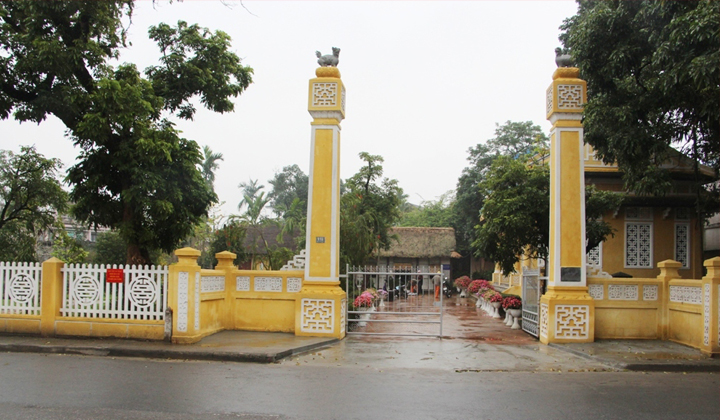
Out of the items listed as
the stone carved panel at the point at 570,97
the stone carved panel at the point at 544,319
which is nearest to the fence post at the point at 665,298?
the stone carved panel at the point at 544,319

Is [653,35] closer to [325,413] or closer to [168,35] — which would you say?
[325,413]

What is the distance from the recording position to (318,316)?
449 inches

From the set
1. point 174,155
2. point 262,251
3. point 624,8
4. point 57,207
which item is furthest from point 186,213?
point 262,251

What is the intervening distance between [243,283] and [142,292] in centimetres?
→ 218

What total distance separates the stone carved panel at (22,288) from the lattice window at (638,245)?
56.3ft

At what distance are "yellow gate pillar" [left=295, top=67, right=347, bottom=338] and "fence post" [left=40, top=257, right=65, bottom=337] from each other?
4343mm

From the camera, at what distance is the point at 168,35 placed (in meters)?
14.3

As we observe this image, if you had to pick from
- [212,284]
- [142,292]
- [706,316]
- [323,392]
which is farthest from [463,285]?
[323,392]

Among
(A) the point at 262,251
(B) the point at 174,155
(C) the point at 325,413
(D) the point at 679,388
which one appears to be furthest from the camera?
(A) the point at 262,251

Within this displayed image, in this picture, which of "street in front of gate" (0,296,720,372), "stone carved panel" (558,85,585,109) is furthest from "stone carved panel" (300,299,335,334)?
"stone carved panel" (558,85,585,109)

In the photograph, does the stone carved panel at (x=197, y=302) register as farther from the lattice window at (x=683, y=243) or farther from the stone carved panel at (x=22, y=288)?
the lattice window at (x=683, y=243)

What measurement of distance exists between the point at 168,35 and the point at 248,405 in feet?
35.9

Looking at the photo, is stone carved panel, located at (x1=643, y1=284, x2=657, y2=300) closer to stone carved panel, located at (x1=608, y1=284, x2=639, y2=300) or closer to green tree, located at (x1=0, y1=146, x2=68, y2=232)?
stone carved panel, located at (x1=608, y1=284, x2=639, y2=300)

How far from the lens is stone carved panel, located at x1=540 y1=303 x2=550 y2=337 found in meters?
11.4
